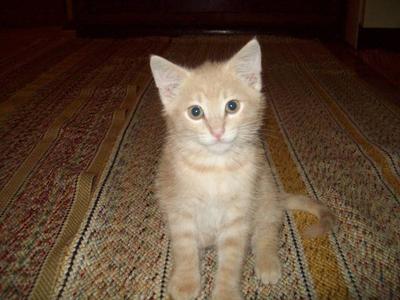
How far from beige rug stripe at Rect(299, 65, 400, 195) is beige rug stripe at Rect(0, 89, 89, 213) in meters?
1.07

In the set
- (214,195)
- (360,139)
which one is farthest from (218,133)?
(360,139)

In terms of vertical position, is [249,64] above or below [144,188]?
above

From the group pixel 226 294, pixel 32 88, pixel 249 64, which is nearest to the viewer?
pixel 226 294

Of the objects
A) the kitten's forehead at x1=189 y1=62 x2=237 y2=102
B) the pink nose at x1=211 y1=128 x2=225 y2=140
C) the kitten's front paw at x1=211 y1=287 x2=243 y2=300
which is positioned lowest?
the kitten's front paw at x1=211 y1=287 x2=243 y2=300

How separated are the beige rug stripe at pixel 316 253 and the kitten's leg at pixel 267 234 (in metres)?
0.06

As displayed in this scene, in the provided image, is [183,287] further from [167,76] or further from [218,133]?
[167,76]

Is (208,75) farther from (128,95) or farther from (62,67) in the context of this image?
(62,67)

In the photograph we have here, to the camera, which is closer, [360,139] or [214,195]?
[214,195]

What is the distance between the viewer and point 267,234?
85 cm

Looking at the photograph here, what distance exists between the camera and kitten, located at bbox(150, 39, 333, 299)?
2.80ft

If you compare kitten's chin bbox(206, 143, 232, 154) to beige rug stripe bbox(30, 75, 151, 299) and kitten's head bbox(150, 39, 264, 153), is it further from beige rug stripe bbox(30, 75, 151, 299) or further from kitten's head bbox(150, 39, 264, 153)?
beige rug stripe bbox(30, 75, 151, 299)

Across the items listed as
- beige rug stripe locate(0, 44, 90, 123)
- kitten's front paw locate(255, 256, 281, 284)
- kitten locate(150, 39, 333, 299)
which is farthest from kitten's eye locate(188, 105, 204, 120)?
beige rug stripe locate(0, 44, 90, 123)

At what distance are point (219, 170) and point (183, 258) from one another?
0.25m

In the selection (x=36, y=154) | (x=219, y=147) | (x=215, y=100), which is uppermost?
(x=215, y=100)
